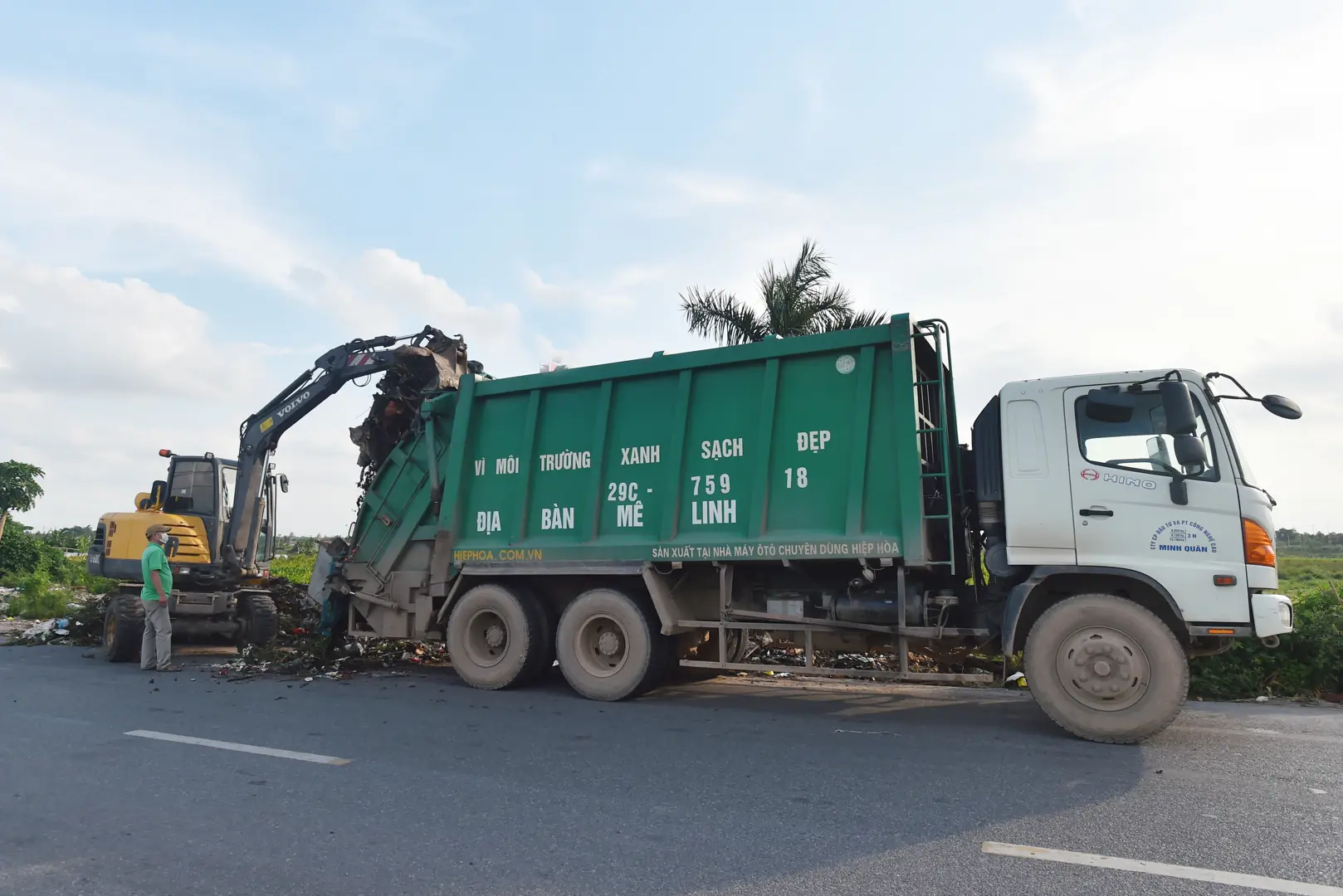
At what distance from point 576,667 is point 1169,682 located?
4904mm

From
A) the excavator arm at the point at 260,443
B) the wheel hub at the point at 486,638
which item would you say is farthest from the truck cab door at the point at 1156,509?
the excavator arm at the point at 260,443

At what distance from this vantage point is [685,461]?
8188 mm

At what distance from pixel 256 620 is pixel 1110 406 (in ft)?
35.6

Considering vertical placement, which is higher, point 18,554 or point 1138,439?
point 1138,439

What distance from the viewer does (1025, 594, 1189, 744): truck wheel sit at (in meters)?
5.88

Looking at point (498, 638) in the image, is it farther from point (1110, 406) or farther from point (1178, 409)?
point (1178, 409)

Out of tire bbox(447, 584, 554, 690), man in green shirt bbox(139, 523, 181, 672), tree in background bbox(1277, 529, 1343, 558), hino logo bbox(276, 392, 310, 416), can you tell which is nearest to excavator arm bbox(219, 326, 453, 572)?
hino logo bbox(276, 392, 310, 416)

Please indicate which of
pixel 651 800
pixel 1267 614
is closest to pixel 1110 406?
pixel 1267 614

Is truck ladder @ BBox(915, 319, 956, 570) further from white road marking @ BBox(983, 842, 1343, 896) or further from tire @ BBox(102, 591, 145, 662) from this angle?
tire @ BBox(102, 591, 145, 662)

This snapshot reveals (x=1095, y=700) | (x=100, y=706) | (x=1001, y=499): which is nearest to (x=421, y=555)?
(x=100, y=706)

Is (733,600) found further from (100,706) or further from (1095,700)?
(100,706)

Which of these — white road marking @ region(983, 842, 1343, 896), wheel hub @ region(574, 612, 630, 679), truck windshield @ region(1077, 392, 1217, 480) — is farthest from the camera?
wheel hub @ region(574, 612, 630, 679)

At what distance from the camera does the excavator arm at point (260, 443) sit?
39.8 ft

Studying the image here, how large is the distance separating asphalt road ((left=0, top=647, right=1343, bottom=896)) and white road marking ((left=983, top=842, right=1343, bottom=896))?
0.06m
